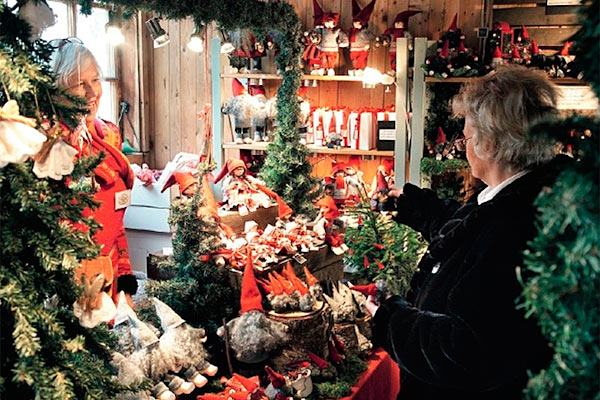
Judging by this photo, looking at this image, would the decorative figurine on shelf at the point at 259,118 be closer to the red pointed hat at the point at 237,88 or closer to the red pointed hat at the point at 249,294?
the red pointed hat at the point at 237,88

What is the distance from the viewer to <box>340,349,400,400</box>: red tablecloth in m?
2.63

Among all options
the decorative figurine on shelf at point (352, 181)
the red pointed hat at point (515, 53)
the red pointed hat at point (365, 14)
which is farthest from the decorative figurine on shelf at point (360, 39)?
the red pointed hat at point (515, 53)

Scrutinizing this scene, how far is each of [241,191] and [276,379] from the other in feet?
5.13

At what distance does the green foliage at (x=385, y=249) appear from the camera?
284 cm

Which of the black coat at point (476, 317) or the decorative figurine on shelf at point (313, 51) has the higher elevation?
the decorative figurine on shelf at point (313, 51)

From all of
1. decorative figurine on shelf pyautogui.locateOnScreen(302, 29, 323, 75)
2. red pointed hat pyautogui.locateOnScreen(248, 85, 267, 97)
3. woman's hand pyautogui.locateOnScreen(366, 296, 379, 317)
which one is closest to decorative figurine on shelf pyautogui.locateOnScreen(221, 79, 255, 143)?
Answer: red pointed hat pyautogui.locateOnScreen(248, 85, 267, 97)

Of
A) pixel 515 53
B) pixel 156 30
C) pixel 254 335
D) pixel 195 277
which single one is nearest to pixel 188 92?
pixel 515 53

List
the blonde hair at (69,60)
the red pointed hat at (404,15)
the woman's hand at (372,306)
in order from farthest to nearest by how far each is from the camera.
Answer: the red pointed hat at (404,15) → the blonde hair at (69,60) → the woman's hand at (372,306)

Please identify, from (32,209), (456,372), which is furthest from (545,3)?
(32,209)

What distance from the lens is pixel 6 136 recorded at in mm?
1252

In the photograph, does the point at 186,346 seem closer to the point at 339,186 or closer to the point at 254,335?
the point at 254,335

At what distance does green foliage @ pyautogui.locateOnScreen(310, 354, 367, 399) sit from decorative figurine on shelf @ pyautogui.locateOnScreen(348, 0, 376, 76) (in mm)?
2992

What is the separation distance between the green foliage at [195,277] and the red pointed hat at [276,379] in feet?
1.47

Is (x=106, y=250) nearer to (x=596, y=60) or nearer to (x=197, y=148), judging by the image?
(x=596, y=60)
